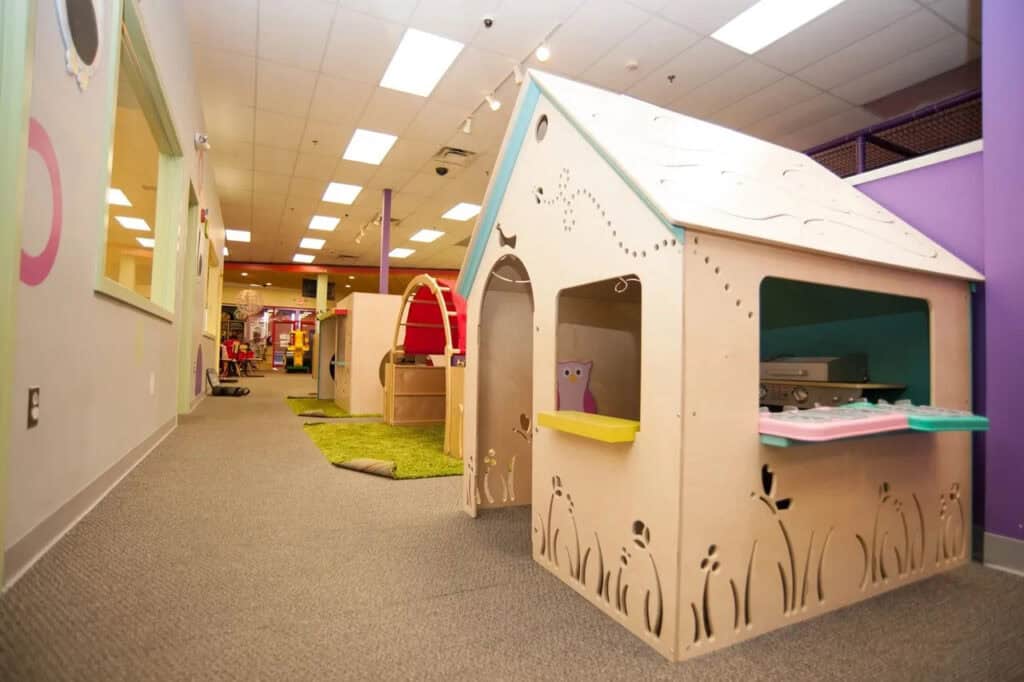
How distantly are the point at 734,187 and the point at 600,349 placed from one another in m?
1.11

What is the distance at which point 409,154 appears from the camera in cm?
714

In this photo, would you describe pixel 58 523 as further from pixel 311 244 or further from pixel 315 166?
pixel 311 244

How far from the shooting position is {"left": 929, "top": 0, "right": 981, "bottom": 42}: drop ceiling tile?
4.01m

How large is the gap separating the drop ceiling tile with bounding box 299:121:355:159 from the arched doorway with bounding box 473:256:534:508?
4631 millimetres

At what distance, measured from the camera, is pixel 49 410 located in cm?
183

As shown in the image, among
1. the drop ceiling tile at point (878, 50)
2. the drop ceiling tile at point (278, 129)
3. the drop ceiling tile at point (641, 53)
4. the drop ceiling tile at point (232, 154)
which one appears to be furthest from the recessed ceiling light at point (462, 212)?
the drop ceiling tile at point (878, 50)

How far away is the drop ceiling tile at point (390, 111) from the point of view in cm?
556

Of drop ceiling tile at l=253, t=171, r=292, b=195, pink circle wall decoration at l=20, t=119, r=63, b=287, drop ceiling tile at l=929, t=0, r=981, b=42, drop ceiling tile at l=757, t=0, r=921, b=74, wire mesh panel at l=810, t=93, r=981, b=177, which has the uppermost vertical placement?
drop ceiling tile at l=757, t=0, r=921, b=74

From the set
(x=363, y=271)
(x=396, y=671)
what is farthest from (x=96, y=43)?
(x=363, y=271)

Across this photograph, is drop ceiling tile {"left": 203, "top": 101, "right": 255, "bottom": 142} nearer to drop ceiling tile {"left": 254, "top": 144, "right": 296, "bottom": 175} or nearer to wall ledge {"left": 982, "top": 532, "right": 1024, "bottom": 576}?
drop ceiling tile {"left": 254, "top": 144, "right": 296, "bottom": 175}

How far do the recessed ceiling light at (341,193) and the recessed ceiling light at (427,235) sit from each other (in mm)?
2378

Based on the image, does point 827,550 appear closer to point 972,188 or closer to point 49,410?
point 972,188

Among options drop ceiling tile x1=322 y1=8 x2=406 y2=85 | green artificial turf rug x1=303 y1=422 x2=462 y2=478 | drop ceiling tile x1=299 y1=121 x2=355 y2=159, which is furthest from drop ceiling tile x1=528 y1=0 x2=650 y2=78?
green artificial turf rug x1=303 y1=422 x2=462 y2=478

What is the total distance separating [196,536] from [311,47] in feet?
14.3
